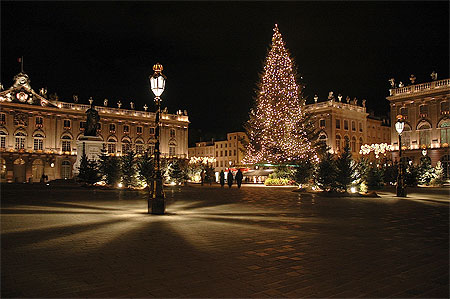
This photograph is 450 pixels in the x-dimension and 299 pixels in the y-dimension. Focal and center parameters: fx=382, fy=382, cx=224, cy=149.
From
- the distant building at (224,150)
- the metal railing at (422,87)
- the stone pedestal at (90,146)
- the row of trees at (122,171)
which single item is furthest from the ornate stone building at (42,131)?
the metal railing at (422,87)

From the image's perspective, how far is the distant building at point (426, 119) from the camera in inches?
2170

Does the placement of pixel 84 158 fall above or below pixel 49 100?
below

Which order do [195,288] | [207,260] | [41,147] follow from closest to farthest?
[195,288], [207,260], [41,147]

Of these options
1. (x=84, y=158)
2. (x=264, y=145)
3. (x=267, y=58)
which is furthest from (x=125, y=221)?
(x=267, y=58)

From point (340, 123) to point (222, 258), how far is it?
71253mm

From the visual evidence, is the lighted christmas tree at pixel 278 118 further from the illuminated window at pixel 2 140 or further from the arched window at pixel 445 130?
the illuminated window at pixel 2 140

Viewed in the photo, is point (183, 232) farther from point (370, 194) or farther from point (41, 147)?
point (41, 147)

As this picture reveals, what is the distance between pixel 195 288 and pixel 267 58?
34638 mm

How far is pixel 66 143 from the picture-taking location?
241ft

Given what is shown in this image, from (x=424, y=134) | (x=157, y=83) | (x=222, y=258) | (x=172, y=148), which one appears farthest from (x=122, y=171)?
(x=172, y=148)

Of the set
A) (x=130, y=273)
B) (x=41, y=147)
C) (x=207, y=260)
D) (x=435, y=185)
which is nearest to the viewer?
(x=130, y=273)

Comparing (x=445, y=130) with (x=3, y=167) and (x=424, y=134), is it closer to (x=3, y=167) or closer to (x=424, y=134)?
(x=424, y=134)

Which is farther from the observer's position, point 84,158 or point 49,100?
point 49,100

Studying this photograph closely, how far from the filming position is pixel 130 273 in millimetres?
5125
